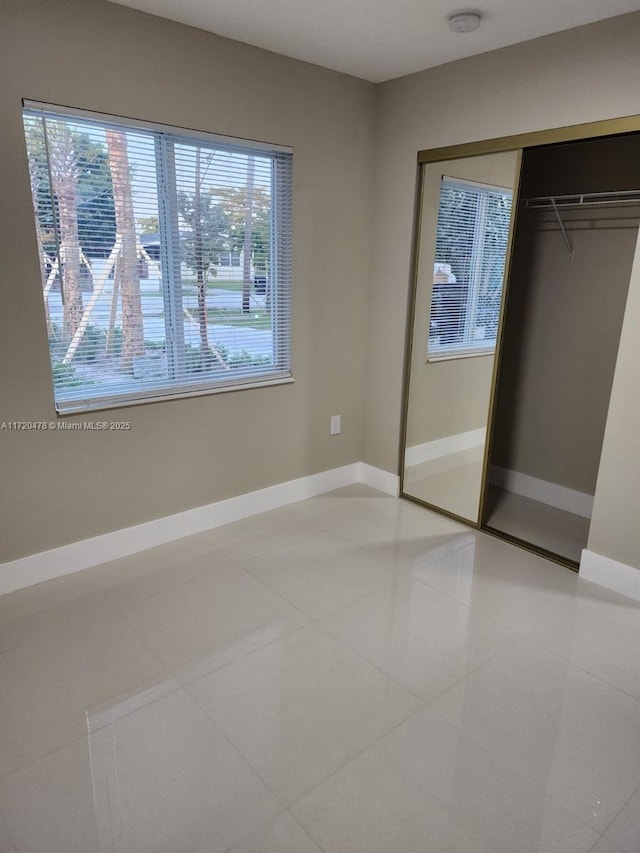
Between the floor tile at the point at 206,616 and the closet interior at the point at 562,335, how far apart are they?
145cm

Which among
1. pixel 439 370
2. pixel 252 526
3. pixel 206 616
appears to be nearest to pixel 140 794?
pixel 206 616

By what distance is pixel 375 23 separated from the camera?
2.39 meters

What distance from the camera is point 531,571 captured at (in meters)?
2.81

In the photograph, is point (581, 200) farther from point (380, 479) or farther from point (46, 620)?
point (46, 620)

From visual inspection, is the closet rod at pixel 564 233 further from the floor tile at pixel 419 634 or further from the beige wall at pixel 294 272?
the floor tile at pixel 419 634

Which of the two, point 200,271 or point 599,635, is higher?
point 200,271

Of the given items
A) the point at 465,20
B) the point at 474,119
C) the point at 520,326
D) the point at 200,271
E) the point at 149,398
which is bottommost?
the point at 149,398

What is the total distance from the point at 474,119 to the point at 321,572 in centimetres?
239

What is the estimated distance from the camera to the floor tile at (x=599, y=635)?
212 centimetres

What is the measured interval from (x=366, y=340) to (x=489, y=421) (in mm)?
1002

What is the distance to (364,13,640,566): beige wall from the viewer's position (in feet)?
7.70

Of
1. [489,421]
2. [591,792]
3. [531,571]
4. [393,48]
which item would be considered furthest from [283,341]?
[591,792]

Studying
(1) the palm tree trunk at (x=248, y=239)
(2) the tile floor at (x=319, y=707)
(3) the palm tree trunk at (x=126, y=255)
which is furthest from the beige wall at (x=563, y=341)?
(3) the palm tree trunk at (x=126, y=255)

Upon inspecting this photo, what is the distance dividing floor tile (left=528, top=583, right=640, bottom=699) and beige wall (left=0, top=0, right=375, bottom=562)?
1.71 meters
